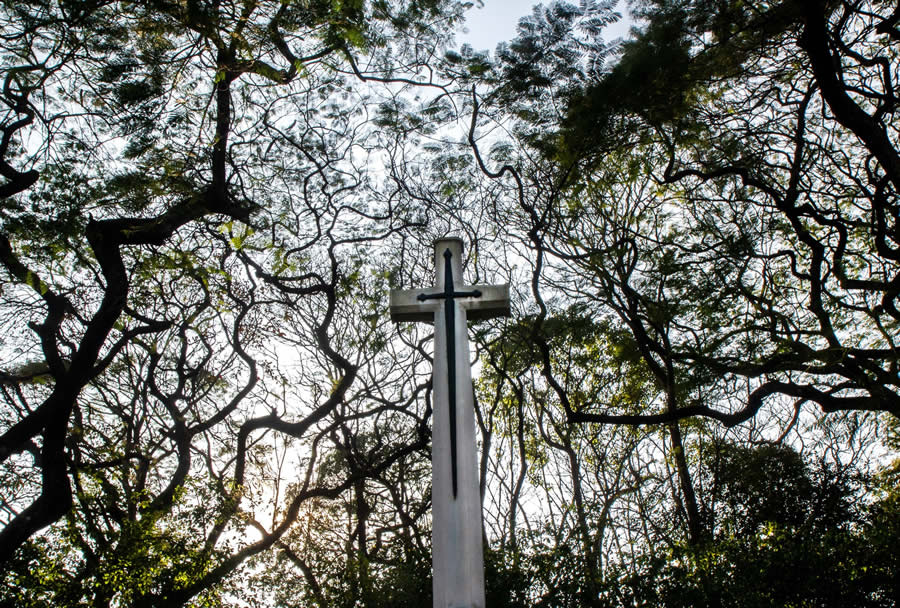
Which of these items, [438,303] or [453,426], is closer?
[453,426]

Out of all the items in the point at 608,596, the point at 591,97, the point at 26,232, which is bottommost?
the point at 608,596

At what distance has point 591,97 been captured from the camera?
6.57 meters

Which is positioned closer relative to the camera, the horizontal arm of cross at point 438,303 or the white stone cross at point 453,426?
the white stone cross at point 453,426

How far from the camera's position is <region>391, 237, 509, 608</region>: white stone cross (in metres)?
2.96

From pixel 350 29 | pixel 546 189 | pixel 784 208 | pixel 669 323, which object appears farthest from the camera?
pixel 546 189

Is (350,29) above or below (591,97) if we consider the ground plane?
below

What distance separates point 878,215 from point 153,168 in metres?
7.26

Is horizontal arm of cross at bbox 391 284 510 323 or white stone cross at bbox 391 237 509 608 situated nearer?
white stone cross at bbox 391 237 509 608

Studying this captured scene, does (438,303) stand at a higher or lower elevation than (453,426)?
higher

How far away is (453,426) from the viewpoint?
3297mm

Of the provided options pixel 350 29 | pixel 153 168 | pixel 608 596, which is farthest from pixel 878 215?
pixel 153 168

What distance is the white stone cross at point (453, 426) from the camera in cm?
296

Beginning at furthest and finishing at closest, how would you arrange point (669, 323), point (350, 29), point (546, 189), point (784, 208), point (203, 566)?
1. point (546, 189)
2. point (669, 323)
3. point (203, 566)
4. point (784, 208)
5. point (350, 29)

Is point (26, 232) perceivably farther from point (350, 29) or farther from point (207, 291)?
point (350, 29)
